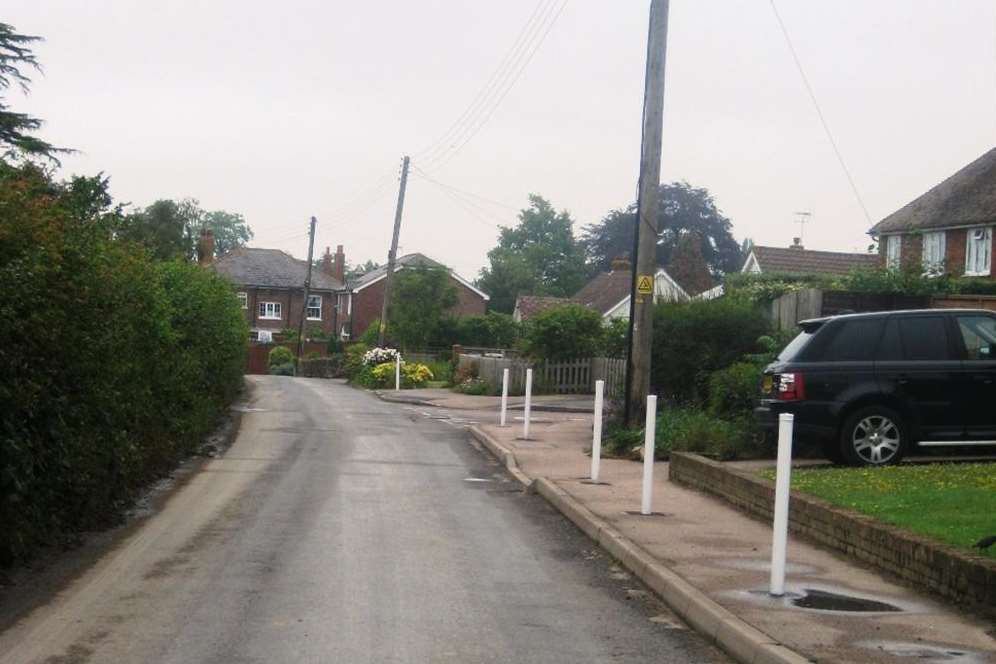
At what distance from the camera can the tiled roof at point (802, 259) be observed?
179 feet

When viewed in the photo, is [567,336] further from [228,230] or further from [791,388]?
[228,230]

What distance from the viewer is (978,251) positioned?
4100 cm

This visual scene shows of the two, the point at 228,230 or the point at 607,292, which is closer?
the point at 607,292

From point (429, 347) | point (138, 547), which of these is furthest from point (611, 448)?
point (429, 347)

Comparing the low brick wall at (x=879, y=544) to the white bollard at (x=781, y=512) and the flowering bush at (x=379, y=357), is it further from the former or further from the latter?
the flowering bush at (x=379, y=357)

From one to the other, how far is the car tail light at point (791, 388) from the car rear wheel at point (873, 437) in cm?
58

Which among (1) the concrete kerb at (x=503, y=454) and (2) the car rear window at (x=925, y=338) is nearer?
(2) the car rear window at (x=925, y=338)

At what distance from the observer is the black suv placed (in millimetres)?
14344

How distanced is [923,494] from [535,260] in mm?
100966

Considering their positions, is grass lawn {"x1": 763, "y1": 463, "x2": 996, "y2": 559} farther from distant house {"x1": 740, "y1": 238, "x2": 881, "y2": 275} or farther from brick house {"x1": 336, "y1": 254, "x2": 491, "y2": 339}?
brick house {"x1": 336, "y1": 254, "x2": 491, "y2": 339}

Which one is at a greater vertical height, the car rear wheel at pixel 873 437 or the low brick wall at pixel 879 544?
the car rear wheel at pixel 873 437

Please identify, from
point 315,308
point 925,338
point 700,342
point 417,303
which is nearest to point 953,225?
point 700,342

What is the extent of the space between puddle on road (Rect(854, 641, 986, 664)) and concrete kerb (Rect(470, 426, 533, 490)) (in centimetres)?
876

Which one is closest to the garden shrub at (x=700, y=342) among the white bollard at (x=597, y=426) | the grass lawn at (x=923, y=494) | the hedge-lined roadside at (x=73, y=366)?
the white bollard at (x=597, y=426)
